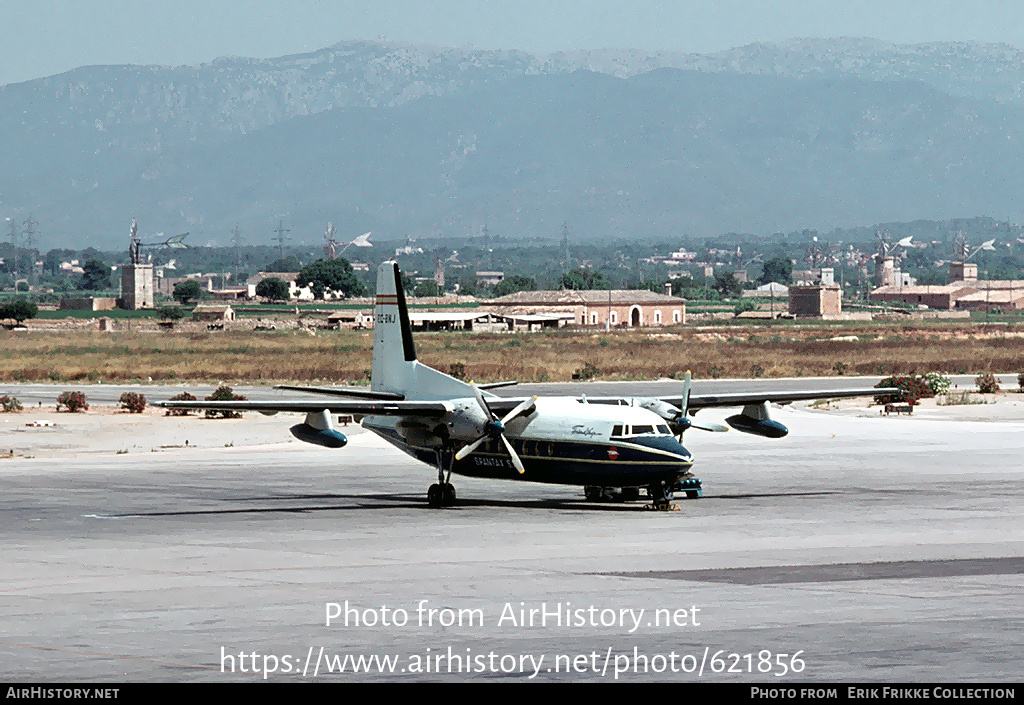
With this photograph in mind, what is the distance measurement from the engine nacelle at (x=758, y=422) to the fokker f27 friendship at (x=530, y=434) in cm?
74

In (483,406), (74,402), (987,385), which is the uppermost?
(483,406)

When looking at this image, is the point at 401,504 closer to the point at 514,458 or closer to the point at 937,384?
the point at 514,458

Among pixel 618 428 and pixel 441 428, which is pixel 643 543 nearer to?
pixel 618 428

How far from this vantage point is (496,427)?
37469 mm

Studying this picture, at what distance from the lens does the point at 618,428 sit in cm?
3672

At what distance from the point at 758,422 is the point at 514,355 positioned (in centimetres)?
8473

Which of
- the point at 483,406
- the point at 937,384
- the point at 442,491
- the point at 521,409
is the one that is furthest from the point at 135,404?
the point at 937,384

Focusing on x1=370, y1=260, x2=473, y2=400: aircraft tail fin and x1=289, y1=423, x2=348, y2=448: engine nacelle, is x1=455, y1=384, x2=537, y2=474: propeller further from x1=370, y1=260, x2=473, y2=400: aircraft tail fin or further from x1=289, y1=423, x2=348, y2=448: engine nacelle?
x1=289, y1=423, x2=348, y2=448: engine nacelle

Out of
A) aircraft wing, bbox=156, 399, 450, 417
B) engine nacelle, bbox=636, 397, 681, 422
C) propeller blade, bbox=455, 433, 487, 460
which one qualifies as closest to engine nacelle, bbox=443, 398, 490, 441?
propeller blade, bbox=455, 433, 487, 460

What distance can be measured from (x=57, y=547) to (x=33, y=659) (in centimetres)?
1206

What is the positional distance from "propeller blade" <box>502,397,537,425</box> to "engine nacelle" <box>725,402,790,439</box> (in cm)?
705

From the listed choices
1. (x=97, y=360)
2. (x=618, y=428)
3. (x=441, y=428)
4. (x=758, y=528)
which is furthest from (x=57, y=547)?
(x=97, y=360)

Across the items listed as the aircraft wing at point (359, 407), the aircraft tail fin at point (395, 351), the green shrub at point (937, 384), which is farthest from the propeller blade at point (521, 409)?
the green shrub at point (937, 384)

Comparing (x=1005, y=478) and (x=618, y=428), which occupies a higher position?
(x=618, y=428)
